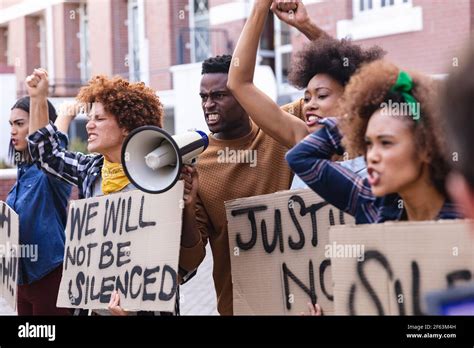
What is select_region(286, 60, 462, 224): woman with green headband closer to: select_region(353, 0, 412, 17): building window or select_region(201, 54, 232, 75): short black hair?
select_region(201, 54, 232, 75): short black hair

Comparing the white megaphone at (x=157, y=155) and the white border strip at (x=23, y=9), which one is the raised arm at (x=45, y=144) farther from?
the white border strip at (x=23, y=9)

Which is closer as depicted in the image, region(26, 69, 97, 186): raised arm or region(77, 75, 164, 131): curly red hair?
region(77, 75, 164, 131): curly red hair

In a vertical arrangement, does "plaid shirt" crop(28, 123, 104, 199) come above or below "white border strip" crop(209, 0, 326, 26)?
below

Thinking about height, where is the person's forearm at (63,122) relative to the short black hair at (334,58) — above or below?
below

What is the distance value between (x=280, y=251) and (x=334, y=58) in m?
0.61

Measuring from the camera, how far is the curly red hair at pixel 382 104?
2.24m

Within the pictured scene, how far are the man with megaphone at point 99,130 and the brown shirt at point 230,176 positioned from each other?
0.18 meters

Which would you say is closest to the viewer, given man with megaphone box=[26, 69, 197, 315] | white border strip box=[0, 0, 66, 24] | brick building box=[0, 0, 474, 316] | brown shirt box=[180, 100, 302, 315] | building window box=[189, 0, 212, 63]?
brown shirt box=[180, 100, 302, 315]

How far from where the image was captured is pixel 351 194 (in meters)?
2.46

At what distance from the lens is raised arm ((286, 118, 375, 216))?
8.08ft

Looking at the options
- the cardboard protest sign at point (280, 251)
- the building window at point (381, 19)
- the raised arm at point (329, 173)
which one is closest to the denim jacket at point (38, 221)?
the cardboard protest sign at point (280, 251)

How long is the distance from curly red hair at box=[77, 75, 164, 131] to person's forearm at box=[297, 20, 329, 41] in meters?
0.60

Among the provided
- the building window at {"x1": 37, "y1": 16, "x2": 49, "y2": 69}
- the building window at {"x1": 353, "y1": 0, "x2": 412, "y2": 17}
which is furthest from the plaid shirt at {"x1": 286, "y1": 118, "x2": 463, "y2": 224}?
the building window at {"x1": 37, "y1": 16, "x2": 49, "y2": 69}
